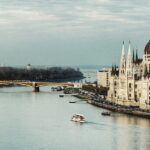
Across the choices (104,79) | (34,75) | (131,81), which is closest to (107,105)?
(131,81)

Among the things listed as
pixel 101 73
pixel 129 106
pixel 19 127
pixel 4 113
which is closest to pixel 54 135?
pixel 19 127

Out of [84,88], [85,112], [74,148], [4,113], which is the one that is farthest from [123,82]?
[74,148]

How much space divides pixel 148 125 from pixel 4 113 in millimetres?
6505

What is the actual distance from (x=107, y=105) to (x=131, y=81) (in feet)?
6.17

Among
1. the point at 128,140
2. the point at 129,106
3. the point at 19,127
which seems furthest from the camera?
the point at 129,106

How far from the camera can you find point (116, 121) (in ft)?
94.3

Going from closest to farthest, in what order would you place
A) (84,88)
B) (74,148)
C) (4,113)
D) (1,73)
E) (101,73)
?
(74,148) → (4,113) → (84,88) → (101,73) → (1,73)

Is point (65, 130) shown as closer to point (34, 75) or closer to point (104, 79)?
point (104, 79)

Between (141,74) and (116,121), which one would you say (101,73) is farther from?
(116,121)

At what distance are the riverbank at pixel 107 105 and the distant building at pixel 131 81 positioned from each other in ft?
1.77

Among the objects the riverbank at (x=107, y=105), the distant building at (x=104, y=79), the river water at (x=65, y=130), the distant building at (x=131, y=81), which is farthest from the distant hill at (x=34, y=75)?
the river water at (x=65, y=130)

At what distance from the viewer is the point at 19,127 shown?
26.2 metres

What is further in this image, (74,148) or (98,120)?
(98,120)

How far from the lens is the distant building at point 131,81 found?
112ft
